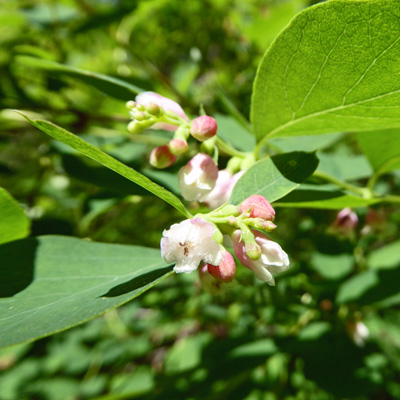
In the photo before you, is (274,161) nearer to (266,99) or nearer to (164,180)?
(266,99)

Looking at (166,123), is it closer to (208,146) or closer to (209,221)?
(208,146)

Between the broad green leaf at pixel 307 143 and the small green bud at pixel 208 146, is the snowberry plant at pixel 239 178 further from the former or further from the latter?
the broad green leaf at pixel 307 143

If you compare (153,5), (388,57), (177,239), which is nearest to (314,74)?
(388,57)

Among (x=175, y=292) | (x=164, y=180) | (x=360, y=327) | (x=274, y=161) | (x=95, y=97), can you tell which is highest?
(x=274, y=161)

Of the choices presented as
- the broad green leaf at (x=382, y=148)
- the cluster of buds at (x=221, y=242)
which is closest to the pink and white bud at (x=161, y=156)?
the cluster of buds at (x=221, y=242)

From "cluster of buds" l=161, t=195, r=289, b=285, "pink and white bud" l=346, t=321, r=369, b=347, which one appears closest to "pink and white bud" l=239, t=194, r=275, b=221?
"cluster of buds" l=161, t=195, r=289, b=285

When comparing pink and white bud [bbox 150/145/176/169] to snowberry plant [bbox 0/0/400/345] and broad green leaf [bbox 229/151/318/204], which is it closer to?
snowberry plant [bbox 0/0/400/345]
